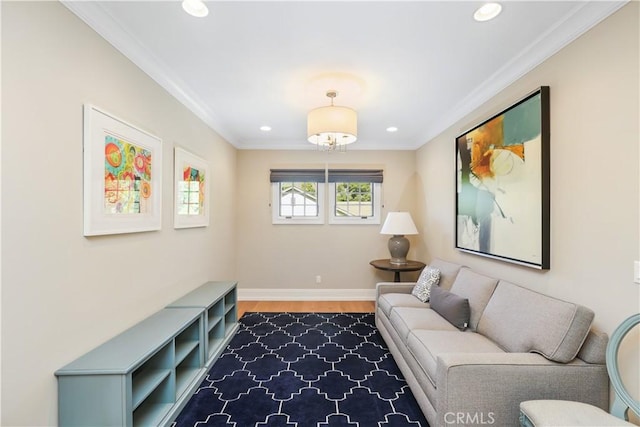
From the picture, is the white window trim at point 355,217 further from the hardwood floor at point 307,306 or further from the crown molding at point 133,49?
the crown molding at point 133,49

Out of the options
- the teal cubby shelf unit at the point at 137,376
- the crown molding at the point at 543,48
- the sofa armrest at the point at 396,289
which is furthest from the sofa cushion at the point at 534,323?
the teal cubby shelf unit at the point at 137,376

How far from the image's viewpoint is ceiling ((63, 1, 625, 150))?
1.75 meters

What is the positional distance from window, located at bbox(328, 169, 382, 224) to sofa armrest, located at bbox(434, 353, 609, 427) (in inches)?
135

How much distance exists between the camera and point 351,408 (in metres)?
2.20

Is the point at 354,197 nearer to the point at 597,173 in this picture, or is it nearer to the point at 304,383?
the point at 304,383

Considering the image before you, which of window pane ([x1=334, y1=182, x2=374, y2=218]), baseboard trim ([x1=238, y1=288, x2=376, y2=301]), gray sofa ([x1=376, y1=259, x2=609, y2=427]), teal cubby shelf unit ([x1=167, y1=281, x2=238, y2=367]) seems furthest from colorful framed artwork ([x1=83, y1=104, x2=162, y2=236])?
window pane ([x1=334, y1=182, x2=374, y2=218])

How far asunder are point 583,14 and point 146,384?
345 cm

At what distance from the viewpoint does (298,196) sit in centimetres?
507

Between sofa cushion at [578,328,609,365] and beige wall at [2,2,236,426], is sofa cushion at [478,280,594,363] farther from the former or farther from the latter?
beige wall at [2,2,236,426]

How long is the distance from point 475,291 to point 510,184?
3.11 feet

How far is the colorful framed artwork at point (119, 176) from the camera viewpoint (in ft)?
5.75

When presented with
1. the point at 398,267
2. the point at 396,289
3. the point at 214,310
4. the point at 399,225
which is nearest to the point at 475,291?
the point at 396,289

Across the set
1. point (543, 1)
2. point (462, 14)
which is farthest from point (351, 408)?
point (543, 1)

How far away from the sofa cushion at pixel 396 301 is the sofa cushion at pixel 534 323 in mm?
815
